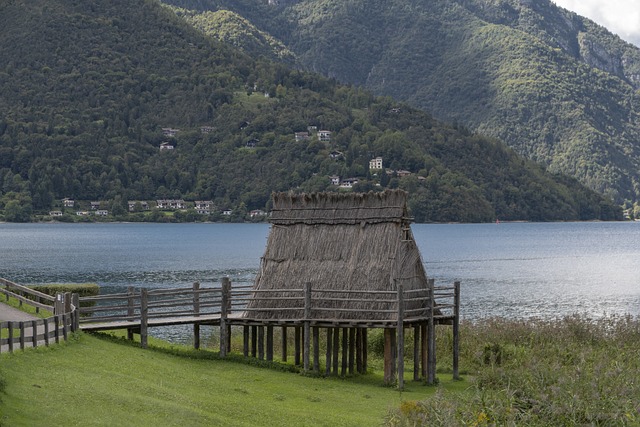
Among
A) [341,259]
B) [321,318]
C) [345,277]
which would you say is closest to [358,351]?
[321,318]

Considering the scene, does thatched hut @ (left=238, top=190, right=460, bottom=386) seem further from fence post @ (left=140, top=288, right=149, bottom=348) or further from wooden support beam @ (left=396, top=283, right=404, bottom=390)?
fence post @ (left=140, top=288, right=149, bottom=348)

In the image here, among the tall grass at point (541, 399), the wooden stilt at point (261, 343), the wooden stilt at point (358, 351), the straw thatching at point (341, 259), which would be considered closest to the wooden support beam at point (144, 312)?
the straw thatching at point (341, 259)

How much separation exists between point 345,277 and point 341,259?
2.47 ft

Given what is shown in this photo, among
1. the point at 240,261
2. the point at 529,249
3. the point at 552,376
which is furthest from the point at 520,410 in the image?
the point at 529,249

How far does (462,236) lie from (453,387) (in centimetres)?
16519

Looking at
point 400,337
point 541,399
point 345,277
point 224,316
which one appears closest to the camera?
point 541,399

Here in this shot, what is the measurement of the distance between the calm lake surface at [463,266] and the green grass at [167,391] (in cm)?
3333

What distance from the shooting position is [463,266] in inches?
4473

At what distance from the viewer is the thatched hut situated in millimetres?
30344

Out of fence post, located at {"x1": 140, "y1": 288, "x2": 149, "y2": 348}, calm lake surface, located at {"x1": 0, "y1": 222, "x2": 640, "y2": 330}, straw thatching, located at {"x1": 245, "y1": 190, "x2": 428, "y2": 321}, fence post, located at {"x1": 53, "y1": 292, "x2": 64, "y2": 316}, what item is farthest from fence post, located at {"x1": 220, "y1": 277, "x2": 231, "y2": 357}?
calm lake surface, located at {"x1": 0, "y1": 222, "x2": 640, "y2": 330}

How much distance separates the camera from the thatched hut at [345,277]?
30344 mm

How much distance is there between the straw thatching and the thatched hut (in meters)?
0.03

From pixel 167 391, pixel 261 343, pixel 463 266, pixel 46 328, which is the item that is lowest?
pixel 463 266

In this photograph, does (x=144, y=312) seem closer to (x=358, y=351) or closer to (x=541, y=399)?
(x=358, y=351)
